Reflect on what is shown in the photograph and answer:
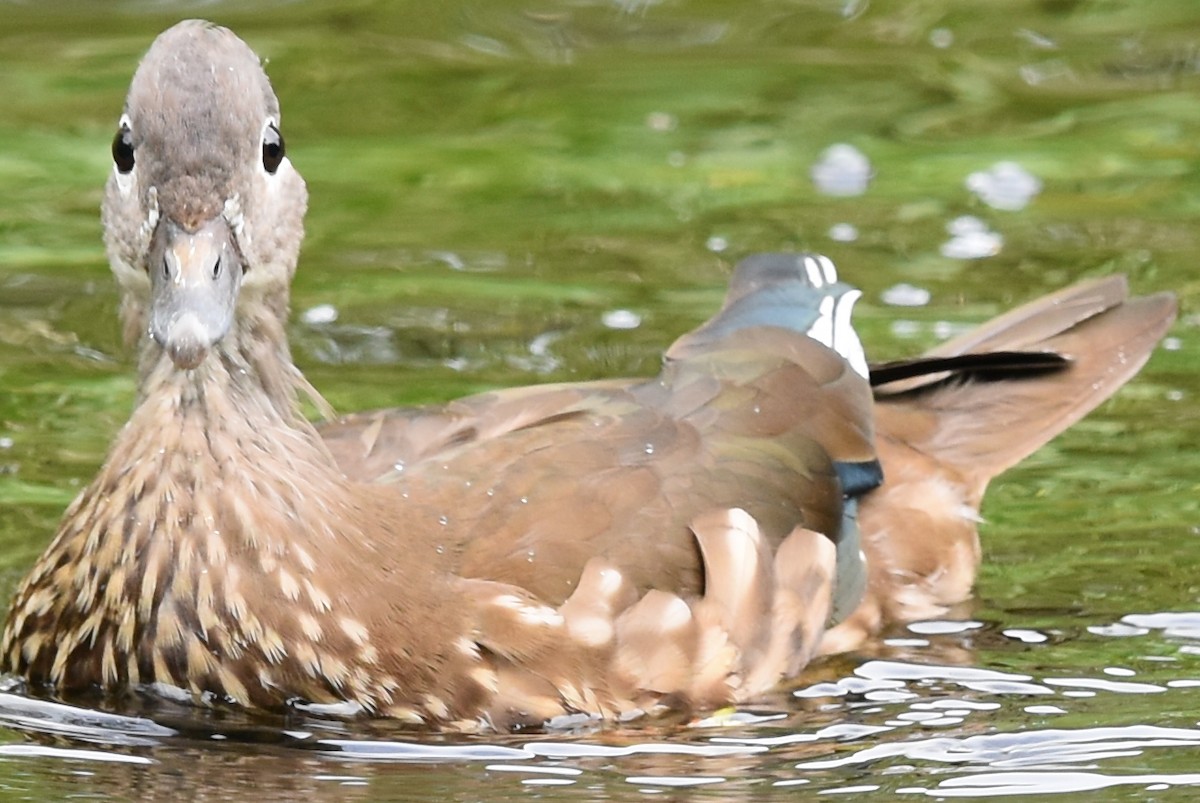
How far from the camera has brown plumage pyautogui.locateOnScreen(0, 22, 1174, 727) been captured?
5203 millimetres

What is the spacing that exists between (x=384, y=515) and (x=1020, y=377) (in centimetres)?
213

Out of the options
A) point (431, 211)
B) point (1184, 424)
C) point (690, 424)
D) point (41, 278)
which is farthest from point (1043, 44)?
point (690, 424)

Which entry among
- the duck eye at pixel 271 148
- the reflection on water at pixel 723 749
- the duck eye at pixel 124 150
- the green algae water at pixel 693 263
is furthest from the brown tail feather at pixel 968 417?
the duck eye at pixel 124 150

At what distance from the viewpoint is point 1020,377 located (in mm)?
6820

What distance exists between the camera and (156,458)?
17.7 ft

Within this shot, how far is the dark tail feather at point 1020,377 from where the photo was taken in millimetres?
6676

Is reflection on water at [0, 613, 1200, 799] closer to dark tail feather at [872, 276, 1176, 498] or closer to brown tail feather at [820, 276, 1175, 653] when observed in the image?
brown tail feather at [820, 276, 1175, 653]

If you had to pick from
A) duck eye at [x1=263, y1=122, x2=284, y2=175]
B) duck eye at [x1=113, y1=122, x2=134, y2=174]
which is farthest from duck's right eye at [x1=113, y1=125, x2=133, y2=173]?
duck eye at [x1=263, y1=122, x2=284, y2=175]

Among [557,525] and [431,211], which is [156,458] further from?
[431,211]

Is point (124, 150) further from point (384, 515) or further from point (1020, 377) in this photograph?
point (1020, 377)

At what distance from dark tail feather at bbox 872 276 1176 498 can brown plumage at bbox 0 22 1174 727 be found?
563 millimetres

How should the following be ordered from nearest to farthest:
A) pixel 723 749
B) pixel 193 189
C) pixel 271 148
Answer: pixel 193 189 → pixel 723 749 → pixel 271 148

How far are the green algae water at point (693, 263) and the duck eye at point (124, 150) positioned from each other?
1.14 m

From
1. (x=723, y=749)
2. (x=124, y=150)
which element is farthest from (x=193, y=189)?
(x=723, y=749)
